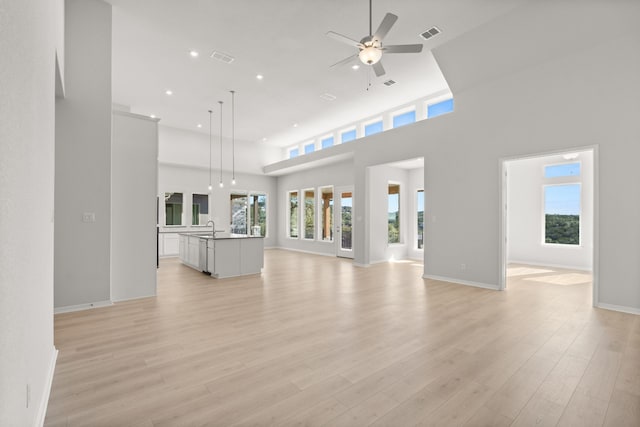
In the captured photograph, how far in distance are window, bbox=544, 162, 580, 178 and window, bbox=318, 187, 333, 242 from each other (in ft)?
20.1

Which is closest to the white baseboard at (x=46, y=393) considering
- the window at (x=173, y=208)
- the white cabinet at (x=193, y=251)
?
the white cabinet at (x=193, y=251)

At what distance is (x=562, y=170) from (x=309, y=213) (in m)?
7.56

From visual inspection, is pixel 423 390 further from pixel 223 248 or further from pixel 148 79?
pixel 148 79

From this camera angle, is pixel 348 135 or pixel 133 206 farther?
pixel 348 135

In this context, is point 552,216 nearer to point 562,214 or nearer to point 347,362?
point 562,214

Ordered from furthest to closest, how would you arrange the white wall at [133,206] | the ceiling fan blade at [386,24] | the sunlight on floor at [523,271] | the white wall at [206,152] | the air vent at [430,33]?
the white wall at [206,152]
the sunlight on floor at [523,271]
the air vent at [430,33]
the white wall at [133,206]
the ceiling fan blade at [386,24]

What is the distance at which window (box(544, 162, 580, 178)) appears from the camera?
24.9 ft

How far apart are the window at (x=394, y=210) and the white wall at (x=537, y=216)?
299 centimetres

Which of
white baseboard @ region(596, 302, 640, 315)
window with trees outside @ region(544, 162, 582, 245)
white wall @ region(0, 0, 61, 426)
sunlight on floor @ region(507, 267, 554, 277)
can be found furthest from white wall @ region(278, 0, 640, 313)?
white wall @ region(0, 0, 61, 426)

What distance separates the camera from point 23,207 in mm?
1416

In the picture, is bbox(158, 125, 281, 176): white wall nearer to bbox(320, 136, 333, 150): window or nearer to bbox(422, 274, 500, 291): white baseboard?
bbox(320, 136, 333, 150): window

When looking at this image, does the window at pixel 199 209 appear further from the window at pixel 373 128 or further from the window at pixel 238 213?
the window at pixel 373 128

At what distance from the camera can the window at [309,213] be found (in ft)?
37.1

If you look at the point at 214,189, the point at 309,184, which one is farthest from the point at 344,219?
the point at 214,189
